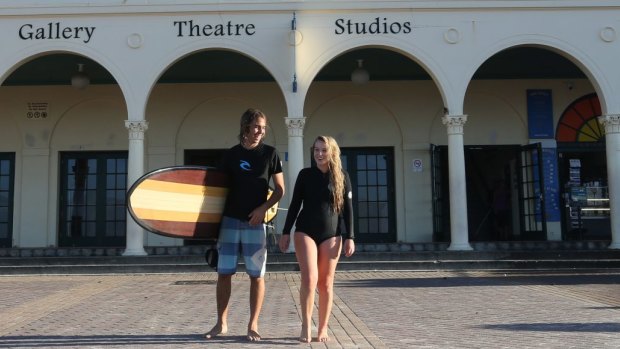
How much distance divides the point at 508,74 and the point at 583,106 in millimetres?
2298

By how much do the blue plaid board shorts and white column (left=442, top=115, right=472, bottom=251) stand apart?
331 inches

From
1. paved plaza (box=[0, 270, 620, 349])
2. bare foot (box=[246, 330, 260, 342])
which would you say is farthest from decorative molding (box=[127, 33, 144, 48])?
bare foot (box=[246, 330, 260, 342])

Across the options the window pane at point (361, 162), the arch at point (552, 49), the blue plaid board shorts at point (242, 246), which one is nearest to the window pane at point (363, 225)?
the window pane at point (361, 162)

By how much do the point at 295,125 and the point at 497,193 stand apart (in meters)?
7.00

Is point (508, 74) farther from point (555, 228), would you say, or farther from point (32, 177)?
point (32, 177)

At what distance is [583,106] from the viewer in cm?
1631

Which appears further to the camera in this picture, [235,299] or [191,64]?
[191,64]

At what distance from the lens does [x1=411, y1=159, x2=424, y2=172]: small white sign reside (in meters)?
16.0

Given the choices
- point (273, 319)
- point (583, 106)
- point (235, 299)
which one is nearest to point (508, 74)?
point (583, 106)

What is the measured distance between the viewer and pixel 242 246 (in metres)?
5.11

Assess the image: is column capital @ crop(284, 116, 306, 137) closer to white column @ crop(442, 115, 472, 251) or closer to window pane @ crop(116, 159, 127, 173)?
white column @ crop(442, 115, 472, 251)

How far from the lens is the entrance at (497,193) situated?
15453 millimetres

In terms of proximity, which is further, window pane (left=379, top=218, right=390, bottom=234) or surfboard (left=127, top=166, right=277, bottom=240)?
window pane (left=379, top=218, right=390, bottom=234)

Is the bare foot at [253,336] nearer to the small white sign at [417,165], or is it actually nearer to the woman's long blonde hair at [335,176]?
the woman's long blonde hair at [335,176]
